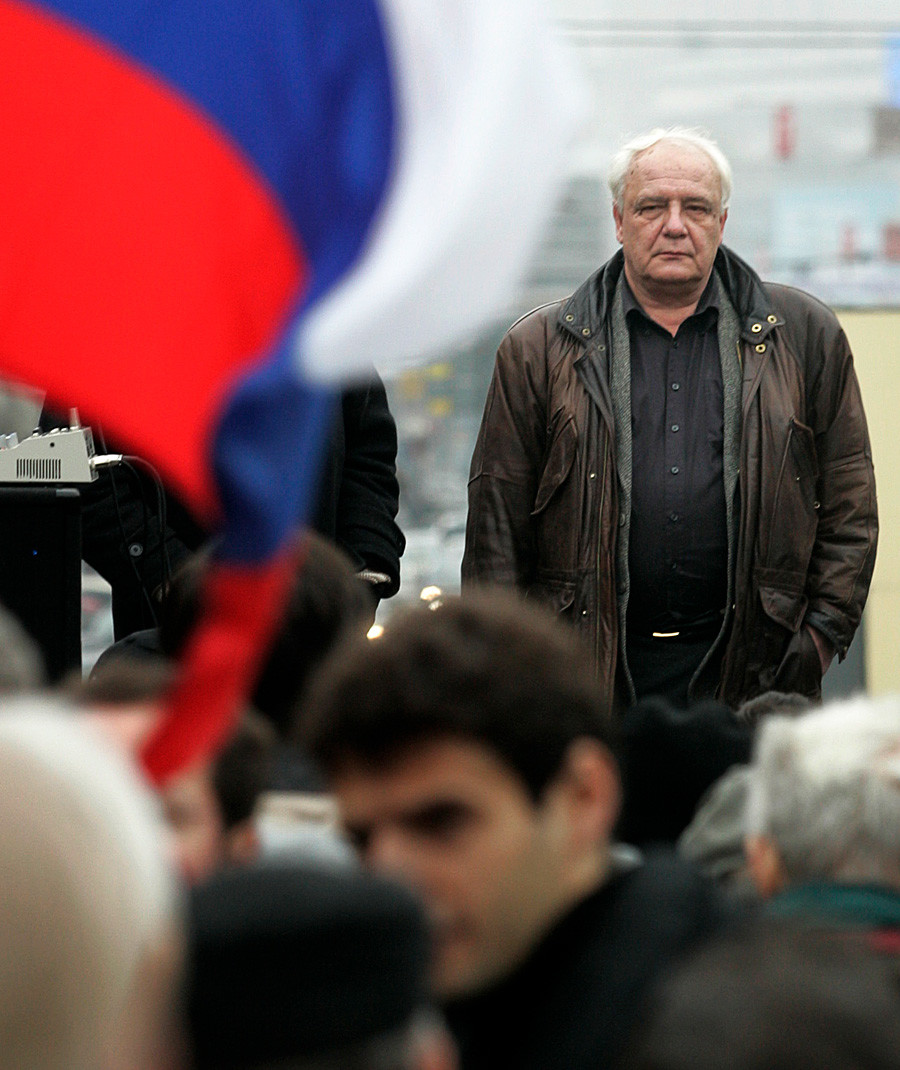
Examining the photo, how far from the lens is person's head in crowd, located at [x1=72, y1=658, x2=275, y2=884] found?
2018 mm

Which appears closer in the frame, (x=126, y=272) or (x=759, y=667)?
(x=126, y=272)

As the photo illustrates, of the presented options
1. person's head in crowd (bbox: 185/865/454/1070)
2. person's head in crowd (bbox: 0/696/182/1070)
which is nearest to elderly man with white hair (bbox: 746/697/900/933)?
person's head in crowd (bbox: 185/865/454/1070)

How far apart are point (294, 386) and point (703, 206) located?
3.34 meters

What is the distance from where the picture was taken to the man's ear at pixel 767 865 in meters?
2.18

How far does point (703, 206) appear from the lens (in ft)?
16.1

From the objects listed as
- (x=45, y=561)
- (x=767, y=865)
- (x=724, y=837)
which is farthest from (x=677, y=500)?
(x=767, y=865)

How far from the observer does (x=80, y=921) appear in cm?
107

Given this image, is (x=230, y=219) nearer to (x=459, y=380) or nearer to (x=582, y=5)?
(x=459, y=380)

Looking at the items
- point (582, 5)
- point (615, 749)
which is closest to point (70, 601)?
point (615, 749)

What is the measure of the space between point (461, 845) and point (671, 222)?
128 inches

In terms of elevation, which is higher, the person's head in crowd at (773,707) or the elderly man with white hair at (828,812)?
the elderly man with white hair at (828,812)

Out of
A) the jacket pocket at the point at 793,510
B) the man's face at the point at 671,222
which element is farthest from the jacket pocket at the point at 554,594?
the man's face at the point at 671,222

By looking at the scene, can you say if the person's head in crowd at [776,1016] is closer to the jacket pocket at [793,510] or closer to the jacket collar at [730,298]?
the jacket pocket at [793,510]

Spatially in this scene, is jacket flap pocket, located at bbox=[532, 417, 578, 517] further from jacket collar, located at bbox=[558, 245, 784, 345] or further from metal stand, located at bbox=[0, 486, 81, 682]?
metal stand, located at bbox=[0, 486, 81, 682]
